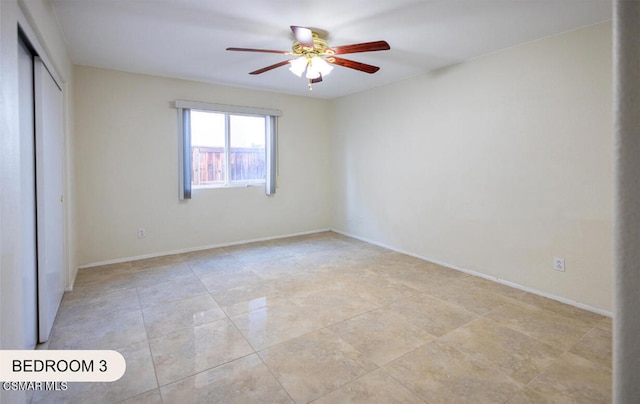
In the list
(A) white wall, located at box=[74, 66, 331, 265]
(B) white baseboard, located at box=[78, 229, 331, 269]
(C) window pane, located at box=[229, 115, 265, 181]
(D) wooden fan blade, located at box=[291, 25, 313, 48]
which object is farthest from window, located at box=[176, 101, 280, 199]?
(D) wooden fan blade, located at box=[291, 25, 313, 48]

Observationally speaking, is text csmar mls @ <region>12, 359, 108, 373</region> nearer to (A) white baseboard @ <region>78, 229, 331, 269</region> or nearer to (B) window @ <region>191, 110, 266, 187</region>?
(A) white baseboard @ <region>78, 229, 331, 269</region>

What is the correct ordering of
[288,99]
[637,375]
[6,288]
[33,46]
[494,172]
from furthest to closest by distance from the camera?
[288,99]
[494,172]
[33,46]
[6,288]
[637,375]

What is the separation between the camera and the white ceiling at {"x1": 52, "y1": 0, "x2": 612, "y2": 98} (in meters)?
2.40

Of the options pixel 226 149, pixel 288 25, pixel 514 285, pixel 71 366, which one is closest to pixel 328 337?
pixel 71 366

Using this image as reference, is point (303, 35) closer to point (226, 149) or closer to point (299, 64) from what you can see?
point (299, 64)

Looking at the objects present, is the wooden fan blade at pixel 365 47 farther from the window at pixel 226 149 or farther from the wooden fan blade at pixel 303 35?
the window at pixel 226 149

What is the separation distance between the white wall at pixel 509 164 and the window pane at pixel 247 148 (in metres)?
1.74

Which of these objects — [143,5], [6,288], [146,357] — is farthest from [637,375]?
[143,5]

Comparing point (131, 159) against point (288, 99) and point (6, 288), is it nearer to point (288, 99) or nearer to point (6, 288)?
point (288, 99)

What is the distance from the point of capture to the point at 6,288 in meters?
1.35

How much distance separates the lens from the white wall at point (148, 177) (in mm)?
3826

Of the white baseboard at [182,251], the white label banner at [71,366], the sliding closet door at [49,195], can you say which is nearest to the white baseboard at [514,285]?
the white baseboard at [182,251]

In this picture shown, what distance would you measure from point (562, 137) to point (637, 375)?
3206 mm

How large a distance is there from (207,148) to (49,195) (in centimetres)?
231
